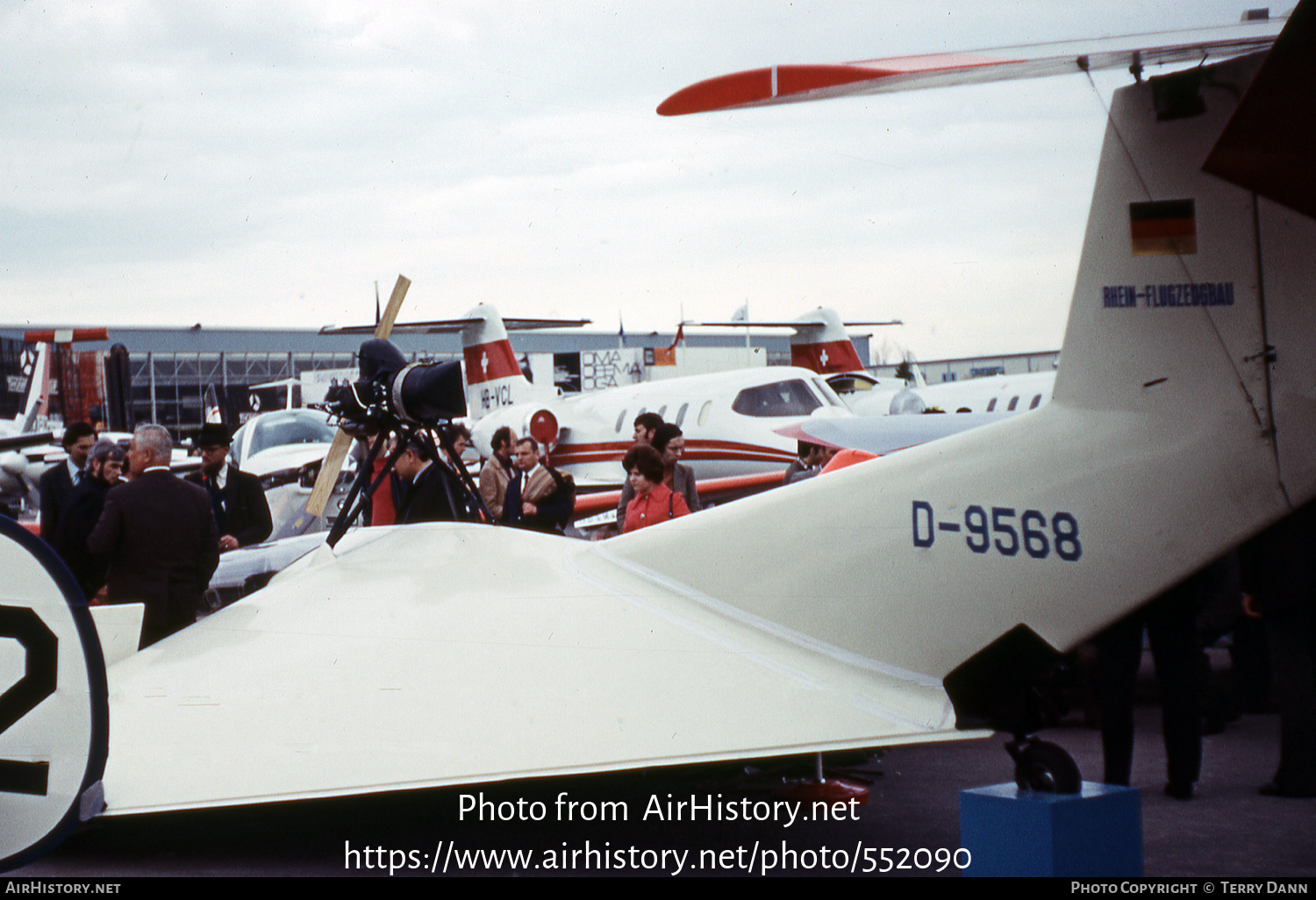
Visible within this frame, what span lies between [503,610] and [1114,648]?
9.14ft

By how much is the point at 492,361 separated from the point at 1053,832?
1965cm

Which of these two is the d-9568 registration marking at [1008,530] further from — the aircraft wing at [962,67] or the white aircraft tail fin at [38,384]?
the white aircraft tail fin at [38,384]

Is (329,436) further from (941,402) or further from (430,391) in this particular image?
(430,391)

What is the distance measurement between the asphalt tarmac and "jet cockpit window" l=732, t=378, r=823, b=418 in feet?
34.6

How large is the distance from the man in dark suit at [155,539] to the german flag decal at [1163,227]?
477cm

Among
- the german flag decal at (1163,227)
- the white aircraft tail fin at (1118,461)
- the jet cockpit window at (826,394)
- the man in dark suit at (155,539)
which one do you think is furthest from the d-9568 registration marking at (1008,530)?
the jet cockpit window at (826,394)

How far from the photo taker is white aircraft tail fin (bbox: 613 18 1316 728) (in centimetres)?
309

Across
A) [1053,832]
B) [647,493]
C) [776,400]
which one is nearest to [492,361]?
[776,400]

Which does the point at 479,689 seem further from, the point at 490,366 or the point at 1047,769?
the point at 490,366

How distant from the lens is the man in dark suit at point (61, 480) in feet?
25.5

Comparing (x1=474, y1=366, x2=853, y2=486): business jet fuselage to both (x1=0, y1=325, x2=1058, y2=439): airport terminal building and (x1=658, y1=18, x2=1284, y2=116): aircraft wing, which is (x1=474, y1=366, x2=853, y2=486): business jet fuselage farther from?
(x1=658, y1=18, x2=1284, y2=116): aircraft wing

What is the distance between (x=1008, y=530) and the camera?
3.23 metres

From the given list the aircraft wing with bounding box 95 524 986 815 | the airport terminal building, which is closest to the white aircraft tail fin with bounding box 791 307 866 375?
the airport terminal building
